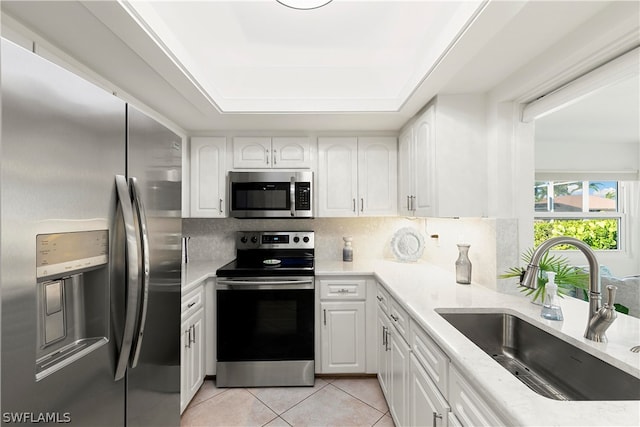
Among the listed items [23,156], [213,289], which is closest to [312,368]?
[213,289]

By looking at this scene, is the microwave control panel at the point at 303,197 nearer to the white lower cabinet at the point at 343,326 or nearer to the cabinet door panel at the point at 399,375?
the white lower cabinet at the point at 343,326

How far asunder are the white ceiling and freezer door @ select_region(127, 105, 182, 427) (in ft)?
1.77

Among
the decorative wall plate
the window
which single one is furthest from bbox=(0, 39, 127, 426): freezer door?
the decorative wall plate

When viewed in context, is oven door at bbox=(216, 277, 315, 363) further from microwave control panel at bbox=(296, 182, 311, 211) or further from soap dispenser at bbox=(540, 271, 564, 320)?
soap dispenser at bbox=(540, 271, 564, 320)

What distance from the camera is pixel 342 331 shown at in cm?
256

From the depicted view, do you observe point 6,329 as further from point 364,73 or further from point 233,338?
point 364,73

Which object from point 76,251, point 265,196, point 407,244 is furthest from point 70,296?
point 407,244

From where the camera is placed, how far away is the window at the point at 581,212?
157cm

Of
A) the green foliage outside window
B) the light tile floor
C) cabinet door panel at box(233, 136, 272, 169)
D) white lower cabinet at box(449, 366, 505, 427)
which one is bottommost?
the light tile floor

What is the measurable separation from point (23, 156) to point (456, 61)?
5.79ft

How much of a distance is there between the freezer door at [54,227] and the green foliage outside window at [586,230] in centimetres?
200

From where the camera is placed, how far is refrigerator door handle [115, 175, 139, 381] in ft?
3.14

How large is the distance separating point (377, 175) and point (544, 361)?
1.95 m

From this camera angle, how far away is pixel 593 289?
3.80 ft
